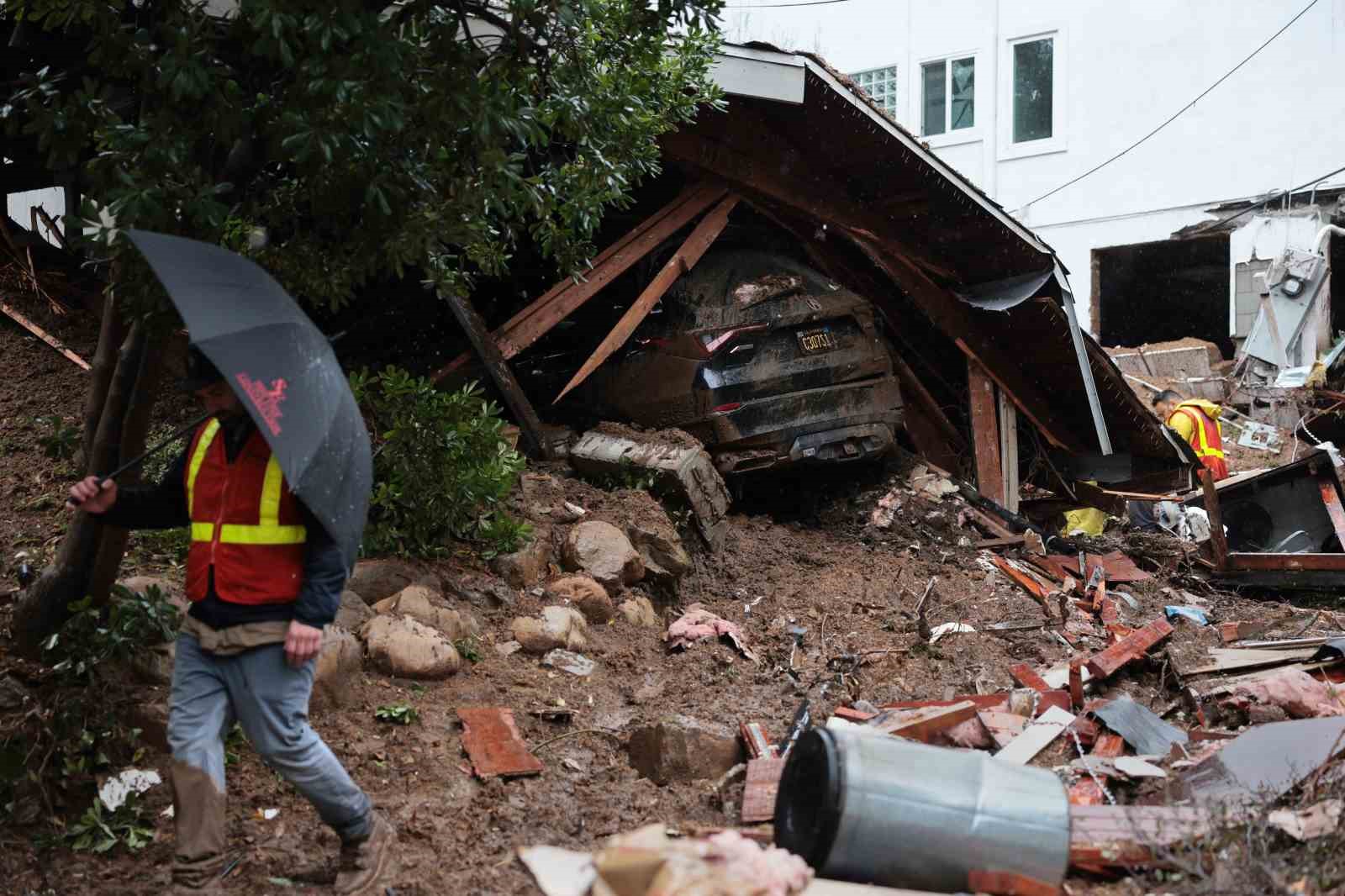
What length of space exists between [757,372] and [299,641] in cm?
559

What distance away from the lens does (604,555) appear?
7.25 meters

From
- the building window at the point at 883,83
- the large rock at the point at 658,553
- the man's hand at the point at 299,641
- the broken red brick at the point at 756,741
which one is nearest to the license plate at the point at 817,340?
the large rock at the point at 658,553

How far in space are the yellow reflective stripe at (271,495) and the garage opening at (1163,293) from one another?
18.8m

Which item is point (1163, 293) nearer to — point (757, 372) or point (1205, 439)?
point (1205, 439)

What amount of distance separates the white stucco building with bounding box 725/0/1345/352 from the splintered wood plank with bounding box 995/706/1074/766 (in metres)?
13.7

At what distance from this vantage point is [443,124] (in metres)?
4.36

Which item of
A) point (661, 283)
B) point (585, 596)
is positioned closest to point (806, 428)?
point (661, 283)

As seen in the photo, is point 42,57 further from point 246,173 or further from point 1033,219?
point 1033,219

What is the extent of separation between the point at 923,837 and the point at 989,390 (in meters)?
7.63

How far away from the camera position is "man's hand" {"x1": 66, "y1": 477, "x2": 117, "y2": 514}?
12.9 ft

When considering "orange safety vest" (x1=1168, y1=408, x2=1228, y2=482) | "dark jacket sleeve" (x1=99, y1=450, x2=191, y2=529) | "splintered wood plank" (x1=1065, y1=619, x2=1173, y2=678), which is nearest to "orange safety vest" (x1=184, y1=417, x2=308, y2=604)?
"dark jacket sleeve" (x1=99, y1=450, x2=191, y2=529)

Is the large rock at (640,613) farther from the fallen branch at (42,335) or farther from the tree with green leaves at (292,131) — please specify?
the fallen branch at (42,335)

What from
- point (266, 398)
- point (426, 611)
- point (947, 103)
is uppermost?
point (947, 103)

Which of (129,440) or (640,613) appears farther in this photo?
(640,613)
